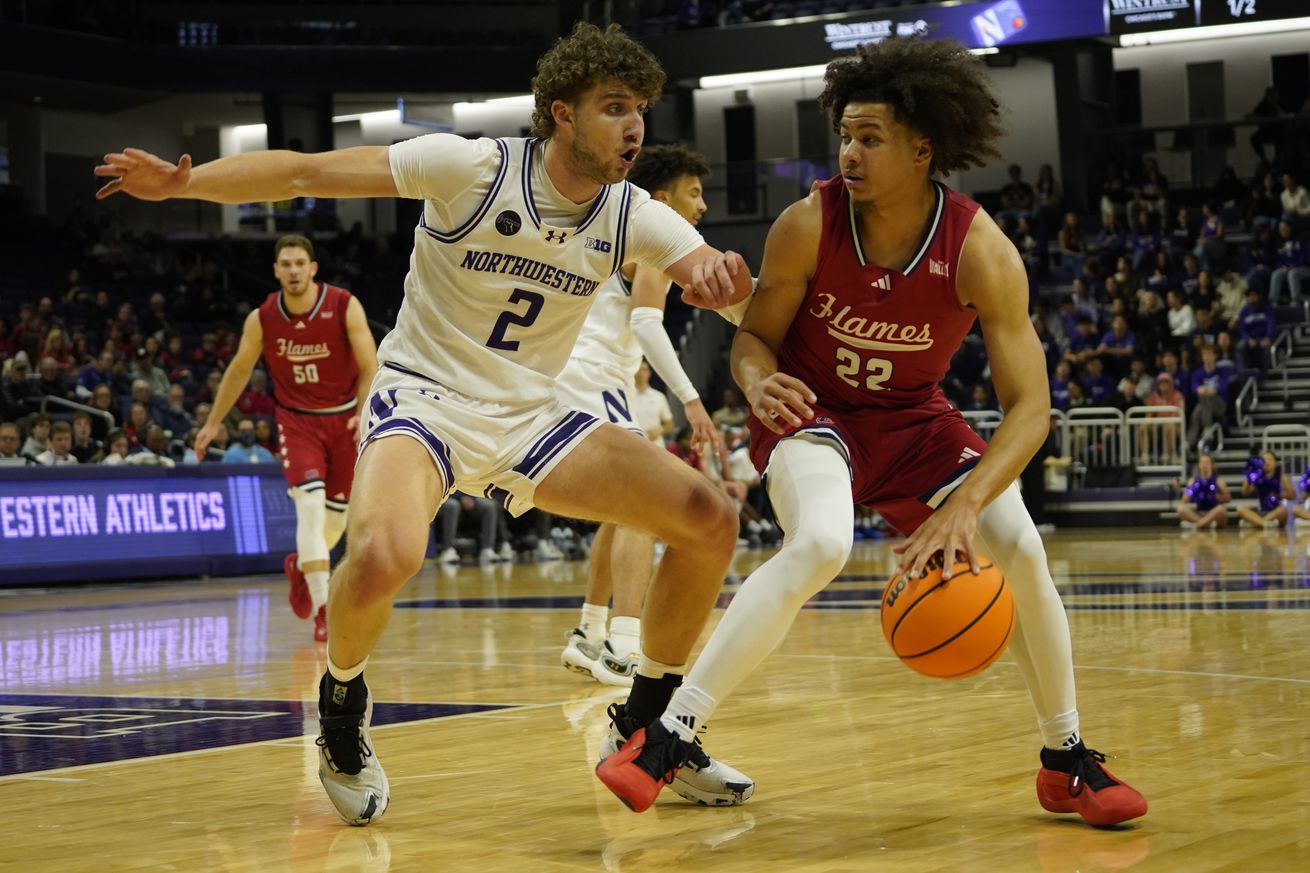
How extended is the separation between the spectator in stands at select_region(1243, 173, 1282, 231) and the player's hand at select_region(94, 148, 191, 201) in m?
23.2

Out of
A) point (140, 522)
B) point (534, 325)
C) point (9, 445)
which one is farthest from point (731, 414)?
point (534, 325)

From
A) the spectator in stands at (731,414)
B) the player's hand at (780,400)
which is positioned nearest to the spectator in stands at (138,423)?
the spectator in stands at (731,414)

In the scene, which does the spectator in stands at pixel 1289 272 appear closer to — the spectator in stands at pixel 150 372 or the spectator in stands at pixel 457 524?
the spectator in stands at pixel 457 524

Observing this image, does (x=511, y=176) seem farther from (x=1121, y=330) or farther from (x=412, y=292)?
(x=1121, y=330)

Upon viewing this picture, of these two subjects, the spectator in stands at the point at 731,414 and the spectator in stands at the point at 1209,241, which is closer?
the spectator in stands at the point at 731,414

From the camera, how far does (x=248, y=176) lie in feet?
13.4

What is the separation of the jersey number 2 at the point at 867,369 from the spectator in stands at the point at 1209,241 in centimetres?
2110

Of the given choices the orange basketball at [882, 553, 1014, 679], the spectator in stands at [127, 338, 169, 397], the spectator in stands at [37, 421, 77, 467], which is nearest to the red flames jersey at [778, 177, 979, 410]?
the orange basketball at [882, 553, 1014, 679]

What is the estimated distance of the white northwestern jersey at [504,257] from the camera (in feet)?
14.3

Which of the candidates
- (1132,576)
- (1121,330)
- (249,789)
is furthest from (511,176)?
(1121,330)

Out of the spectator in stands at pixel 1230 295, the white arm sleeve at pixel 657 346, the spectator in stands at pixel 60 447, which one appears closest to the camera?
the white arm sleeve at pixel 657 346

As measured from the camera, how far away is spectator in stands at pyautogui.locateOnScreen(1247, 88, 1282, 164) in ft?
88.8

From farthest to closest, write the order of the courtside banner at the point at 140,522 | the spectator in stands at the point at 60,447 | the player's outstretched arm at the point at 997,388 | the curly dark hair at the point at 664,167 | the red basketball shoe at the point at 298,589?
1. the spectator in stands at the point at 60,447
2. the courtside banner at the point at 140,522
3. the red basketball shoe at the point at 298,589
4. the curly dark hair at the point at 664,167
5. the player's outstretched arm at the point at 997,388

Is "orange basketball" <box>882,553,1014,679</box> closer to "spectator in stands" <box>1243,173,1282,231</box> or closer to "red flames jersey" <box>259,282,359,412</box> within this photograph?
"red flames jersey" <box>259,282,359,412</box>
